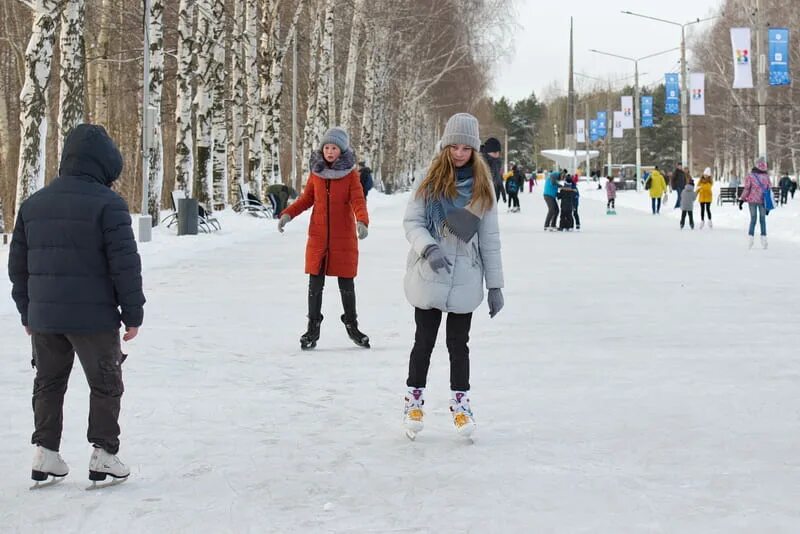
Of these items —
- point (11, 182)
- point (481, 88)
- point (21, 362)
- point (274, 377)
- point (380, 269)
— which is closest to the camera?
point (274, 377)

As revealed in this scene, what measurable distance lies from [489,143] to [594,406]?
12.9 meters

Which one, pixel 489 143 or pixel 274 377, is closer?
pixel 274 377

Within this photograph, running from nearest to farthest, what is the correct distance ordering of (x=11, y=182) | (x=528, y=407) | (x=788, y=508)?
(x=788, y=508)
(x=528, y=407)
(x=11, y=182)

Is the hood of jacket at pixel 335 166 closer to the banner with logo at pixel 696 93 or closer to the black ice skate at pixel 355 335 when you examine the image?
the black ice skate at pixel 355 335

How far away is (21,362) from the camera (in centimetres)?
906

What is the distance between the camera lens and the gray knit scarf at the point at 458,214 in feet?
20.7

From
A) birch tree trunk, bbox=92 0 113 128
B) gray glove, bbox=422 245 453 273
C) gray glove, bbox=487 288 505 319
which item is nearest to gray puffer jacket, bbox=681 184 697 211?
birch tree trunk, bbox=92 0 113 128

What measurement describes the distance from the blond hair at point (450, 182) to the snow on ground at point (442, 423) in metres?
1.19

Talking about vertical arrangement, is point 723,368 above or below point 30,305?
below

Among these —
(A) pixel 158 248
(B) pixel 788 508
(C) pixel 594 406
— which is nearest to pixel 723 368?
(C) pixel 594 406

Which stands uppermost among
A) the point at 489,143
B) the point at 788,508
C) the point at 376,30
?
the point at 376,30

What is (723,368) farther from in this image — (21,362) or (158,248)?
(158,248)

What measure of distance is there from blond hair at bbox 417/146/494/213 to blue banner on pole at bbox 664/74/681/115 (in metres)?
47.2

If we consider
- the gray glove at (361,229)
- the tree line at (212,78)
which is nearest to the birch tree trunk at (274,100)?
the tree line at (212,78)
